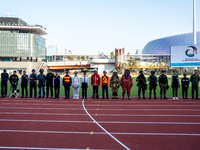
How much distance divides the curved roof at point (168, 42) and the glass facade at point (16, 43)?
3453 inches

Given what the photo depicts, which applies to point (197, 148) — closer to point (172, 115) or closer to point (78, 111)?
point (172, 115)

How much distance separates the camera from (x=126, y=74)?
42.2 feet

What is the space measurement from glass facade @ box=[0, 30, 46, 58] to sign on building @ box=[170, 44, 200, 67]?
74.5 meters

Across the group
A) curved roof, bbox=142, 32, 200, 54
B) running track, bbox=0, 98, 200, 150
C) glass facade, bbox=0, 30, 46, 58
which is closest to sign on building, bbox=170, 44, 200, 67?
running track, bbox=0, 98, 200, 150

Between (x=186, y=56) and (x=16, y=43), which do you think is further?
(x=16, y=43)

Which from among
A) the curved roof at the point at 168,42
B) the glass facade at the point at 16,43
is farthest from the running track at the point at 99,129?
the curved roof at the point at 168,42

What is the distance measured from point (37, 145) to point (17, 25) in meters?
85.4

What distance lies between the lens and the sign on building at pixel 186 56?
58.4 feet

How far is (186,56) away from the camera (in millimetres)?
18344

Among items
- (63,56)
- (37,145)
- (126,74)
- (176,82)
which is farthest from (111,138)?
(63,56)

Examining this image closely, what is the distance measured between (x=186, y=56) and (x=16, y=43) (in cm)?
7667

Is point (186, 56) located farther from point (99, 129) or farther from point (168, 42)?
point (168, 42)

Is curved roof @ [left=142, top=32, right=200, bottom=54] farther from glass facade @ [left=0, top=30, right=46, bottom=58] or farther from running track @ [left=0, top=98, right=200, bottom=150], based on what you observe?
running track @ [left=0, top=98, right=200, bottom=150]

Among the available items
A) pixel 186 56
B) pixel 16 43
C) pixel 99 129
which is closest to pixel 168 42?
pixel 16 43
